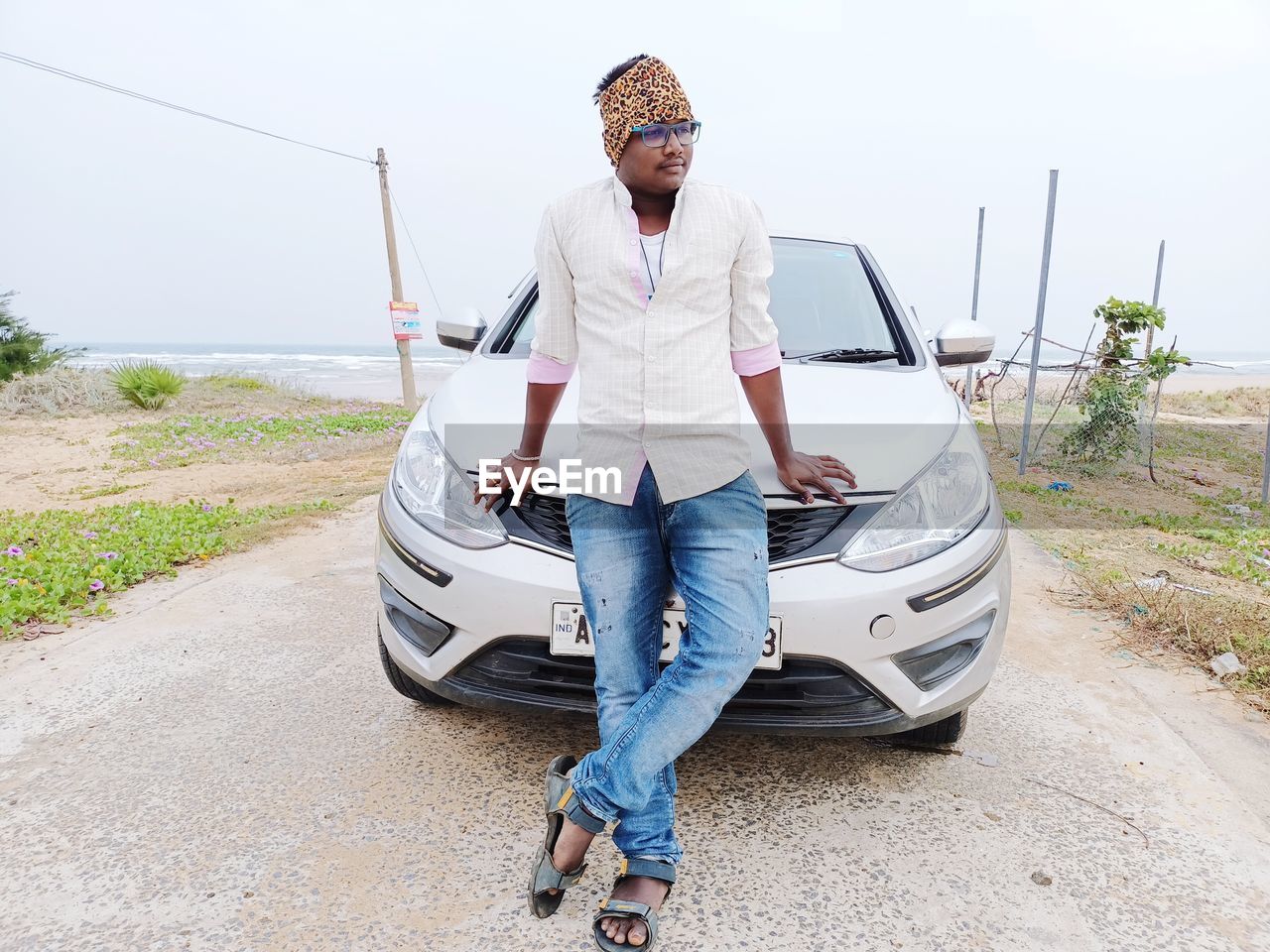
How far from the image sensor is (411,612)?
220 cm

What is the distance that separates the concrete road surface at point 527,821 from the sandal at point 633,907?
8cm

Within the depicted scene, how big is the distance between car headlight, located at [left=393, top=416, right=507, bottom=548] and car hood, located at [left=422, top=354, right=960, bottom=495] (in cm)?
5

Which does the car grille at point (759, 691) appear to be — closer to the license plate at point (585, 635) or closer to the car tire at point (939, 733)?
the license plate at point (585, 635)

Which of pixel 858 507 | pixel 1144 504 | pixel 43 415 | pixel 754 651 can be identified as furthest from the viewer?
pixel 43 415

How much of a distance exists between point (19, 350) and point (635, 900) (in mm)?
17085

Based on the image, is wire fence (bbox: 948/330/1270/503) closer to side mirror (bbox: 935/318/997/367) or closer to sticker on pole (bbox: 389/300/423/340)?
side mirror (bbox: 935/318/997/367)

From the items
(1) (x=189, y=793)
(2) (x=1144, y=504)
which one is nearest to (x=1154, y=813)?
(1) (x=189, y=793)

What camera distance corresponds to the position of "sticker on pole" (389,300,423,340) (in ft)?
51.1

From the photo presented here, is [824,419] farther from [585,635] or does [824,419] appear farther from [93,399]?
[93,399]

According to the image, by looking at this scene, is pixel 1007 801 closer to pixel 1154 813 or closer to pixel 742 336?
pixel 1154 813

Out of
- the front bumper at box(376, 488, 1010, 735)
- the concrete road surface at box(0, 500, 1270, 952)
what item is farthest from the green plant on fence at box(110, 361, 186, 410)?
the front bumper at box(376, 488, 1010, 735)


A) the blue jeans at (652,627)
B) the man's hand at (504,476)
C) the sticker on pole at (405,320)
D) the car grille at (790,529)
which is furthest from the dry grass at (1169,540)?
the sticker on pole at (405,320)

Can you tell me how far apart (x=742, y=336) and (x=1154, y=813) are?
175cm

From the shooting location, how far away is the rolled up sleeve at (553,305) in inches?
68.7
